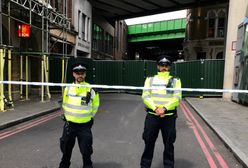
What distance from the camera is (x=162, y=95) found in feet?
13.3

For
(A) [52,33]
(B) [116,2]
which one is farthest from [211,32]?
(A) [52,33]

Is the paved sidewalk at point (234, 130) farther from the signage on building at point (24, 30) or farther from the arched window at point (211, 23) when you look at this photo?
the arched window at point (211, 23)

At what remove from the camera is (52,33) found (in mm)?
17625

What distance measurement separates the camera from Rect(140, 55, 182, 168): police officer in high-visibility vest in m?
4.02

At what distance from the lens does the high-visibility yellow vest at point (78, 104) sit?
388 centimetres

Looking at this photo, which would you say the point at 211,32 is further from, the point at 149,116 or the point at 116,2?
the point at 149,116

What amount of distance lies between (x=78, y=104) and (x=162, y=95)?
4.18ft

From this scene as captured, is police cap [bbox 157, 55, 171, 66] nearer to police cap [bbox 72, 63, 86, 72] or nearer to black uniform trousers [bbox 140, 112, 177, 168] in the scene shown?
black uniform trousers [bbox 140, 112, 177, 168]

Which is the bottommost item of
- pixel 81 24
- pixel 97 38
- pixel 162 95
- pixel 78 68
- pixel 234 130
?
pixel 234 130

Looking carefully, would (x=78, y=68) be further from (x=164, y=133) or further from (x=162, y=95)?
(x=164, y=133)

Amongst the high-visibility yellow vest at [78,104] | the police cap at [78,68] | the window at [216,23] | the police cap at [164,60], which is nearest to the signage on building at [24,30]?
the police cap at [78,68]

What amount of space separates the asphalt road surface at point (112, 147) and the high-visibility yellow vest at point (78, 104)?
4.10ft

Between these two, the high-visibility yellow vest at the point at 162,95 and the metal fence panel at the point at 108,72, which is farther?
the metal fence panel at the point at 108,72

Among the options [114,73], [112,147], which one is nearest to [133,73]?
[114,73]
